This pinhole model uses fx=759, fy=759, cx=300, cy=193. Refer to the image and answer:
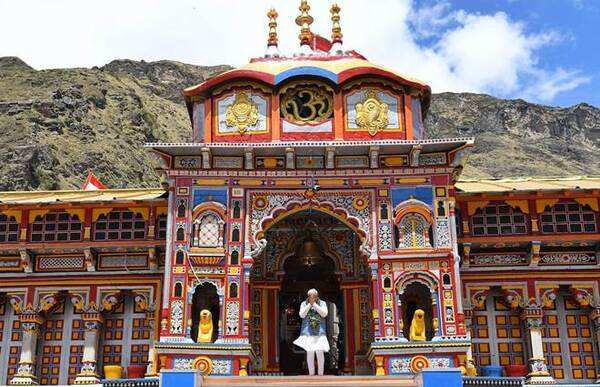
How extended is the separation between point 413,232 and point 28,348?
11.3 m

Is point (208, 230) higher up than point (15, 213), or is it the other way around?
point (15, 213)

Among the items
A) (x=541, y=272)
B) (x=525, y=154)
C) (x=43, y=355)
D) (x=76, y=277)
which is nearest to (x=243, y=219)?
(x=76, y=277)

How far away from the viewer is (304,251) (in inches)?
890

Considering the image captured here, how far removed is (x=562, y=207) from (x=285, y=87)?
28.7ft

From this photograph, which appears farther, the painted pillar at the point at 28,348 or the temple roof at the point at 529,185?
the temple roof at the point at 529,185

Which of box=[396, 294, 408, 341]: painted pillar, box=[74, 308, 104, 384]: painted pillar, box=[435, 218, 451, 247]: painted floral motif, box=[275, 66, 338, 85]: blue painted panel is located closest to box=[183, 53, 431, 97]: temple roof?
box=[275, 66, 338, 85]: blue painted panel

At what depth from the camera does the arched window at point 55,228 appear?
22.3m

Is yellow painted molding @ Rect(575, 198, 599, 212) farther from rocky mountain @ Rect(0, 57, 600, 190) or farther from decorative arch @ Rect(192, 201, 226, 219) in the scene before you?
rocky mountain @ Rect(0, 57, 600, 190)

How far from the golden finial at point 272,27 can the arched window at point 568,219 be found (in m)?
9.45

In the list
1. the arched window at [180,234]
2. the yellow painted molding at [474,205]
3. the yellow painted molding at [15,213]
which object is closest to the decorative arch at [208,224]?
the arched window at [180,234]

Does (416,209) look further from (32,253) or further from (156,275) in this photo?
(32,253)

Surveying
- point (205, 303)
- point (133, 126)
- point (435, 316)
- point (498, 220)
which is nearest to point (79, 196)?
point (205, 303)

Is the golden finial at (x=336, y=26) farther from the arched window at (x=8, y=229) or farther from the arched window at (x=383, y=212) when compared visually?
the arched window at (x=8, y=229)

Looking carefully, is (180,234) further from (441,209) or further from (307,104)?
(441,209)
